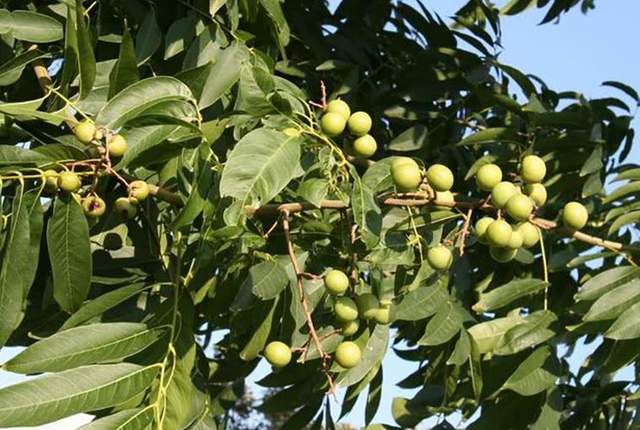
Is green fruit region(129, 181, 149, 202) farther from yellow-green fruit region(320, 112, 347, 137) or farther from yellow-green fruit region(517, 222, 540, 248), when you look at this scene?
yellow-green fruit region(517, 222, 540, 248)

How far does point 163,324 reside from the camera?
1734mm

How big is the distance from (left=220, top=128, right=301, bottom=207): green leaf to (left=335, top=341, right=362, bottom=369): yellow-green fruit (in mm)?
419

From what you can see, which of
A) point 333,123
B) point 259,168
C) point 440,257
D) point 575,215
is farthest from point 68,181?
point 575,215

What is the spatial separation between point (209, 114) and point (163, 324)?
544 mm

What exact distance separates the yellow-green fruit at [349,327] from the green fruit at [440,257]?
0.59ft

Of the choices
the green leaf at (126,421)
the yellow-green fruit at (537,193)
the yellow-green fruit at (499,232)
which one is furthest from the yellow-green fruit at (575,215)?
the green leaf at (126,421)

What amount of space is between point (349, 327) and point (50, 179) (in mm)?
604

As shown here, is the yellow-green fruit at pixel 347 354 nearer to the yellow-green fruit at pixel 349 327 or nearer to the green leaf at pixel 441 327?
the yellow-green fruit at pixel 349 327

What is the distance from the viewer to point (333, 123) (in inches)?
67.7

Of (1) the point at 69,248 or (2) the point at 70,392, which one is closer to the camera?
(2) the point at 70,392

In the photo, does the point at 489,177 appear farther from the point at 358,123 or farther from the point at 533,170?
the point at 358,123

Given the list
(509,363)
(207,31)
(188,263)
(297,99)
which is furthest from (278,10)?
(509,363)

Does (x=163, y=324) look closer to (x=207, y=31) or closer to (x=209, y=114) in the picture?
(x=209, y=114)

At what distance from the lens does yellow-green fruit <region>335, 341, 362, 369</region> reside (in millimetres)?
1798
